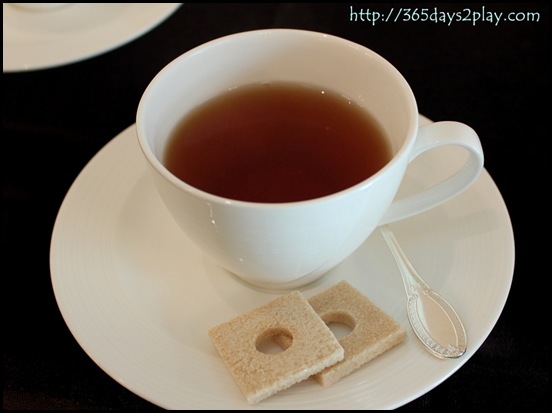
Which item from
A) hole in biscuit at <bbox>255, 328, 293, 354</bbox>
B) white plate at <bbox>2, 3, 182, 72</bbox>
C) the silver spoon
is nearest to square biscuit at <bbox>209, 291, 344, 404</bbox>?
hole in biscuit at <bbox>255, 328, 293, 354</bbox>

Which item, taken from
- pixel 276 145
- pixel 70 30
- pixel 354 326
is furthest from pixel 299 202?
pixel 70 30

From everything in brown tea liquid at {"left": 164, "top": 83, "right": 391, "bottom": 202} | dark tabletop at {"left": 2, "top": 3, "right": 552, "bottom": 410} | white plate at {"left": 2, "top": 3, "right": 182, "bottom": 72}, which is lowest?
dark tabletop at {"left": 2, "top": 3, "right": 552, "bottom": 410}

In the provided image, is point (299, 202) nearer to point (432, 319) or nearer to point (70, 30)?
point (432, 319)

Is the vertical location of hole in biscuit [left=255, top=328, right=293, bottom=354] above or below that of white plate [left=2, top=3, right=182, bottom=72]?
below

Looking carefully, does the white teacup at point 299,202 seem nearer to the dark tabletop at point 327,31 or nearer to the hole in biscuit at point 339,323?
the hole in biscuit at point 339,323

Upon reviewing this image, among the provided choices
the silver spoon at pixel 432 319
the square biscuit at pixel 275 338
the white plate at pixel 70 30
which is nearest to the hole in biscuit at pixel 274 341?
the square biscuit at pixel 275 338

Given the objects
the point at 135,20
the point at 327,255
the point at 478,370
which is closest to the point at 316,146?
the point at 327,255

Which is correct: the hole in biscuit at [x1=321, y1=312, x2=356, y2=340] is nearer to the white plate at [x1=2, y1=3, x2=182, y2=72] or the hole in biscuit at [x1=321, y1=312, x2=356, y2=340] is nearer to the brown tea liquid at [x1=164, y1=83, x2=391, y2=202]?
the brown tea liquid at [x1=164, y1=83, x2=391, y2=202]
